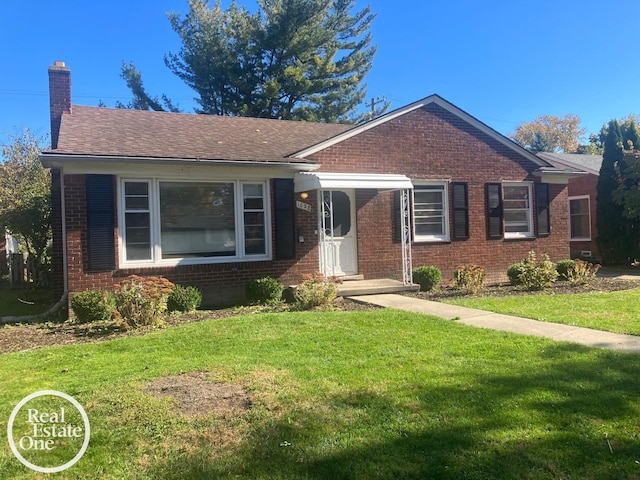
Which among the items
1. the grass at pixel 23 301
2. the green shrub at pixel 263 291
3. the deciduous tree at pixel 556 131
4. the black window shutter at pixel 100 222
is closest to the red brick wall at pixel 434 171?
the green shrub at pixel 263 291

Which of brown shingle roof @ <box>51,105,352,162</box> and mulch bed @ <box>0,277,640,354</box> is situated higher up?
brown shingle roof @ <box>51,105,352,162</box>

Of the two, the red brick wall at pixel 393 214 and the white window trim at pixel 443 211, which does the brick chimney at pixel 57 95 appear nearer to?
the red brick wall at pixel 393 214

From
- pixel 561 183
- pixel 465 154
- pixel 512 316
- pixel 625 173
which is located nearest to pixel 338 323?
pixel 512 316

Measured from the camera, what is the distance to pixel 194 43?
25266mm

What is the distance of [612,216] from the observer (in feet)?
61.2

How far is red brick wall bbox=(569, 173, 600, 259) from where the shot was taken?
20.3 metres

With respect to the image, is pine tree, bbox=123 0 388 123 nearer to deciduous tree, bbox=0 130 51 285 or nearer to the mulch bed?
deciduous tree, bbox=0 130 51 285

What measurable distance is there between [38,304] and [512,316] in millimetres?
10932

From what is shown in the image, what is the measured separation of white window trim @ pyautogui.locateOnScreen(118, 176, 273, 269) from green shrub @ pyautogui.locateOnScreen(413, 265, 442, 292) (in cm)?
365

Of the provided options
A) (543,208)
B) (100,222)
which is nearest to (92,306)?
(100,222)

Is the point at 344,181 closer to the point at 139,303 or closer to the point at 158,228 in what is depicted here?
the point at 158,228

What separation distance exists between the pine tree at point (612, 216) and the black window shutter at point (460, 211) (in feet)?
27.1

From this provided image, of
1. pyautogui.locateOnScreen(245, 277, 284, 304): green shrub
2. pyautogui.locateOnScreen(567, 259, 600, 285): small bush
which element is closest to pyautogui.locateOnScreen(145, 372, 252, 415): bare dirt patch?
pyautogui.locateOnScreen(245, 277, 284, 304): green shrub

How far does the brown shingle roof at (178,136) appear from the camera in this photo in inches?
392
